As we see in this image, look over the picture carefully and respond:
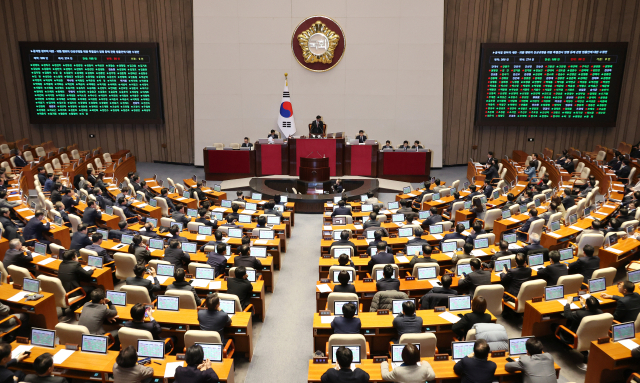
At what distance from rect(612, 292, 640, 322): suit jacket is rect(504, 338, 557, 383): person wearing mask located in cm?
200

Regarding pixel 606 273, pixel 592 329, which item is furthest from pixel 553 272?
pixel 592 329

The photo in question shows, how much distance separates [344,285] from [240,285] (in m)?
1.53

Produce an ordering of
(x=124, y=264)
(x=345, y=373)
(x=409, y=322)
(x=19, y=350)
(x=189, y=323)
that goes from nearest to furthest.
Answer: (x=345, y=373) → (x=19, y=350) → (x=409, y=322) → (x=189, y=323) → (x=124, y=264)

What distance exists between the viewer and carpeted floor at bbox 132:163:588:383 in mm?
6273

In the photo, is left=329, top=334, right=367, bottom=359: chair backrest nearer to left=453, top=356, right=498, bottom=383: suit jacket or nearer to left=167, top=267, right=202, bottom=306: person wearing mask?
left=453, top=356, right=498, bottom=383: suit jacket

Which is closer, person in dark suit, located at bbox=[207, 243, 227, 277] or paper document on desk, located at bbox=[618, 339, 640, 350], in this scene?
paper document on desk, located at bbox=[618, 339, 640, 350]

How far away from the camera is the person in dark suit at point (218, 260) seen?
7.91m

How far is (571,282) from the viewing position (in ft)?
22.8

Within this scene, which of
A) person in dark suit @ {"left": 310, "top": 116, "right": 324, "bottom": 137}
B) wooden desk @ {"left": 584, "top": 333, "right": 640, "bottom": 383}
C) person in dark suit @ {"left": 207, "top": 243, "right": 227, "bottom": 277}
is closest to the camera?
wooden desk @ {"left": 584, "top": 333, "right": 640, "bottom": 383}

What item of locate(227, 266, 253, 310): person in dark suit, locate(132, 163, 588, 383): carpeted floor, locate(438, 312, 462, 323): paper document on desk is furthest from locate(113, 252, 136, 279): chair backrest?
locate(438, 312, 462, 323): paper document on desk

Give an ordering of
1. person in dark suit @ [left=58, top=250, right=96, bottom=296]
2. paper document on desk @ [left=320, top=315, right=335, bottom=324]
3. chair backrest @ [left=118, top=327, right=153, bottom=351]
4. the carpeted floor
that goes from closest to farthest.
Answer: chair backrest @ [left=118, top=327, right=153, bottom=351]
paper document on desk @ [left=320, top=315, right=335, bottom=324]
the carpeted floor
person in dark suit @ [left=58, top=250, right=96, bottom=296]

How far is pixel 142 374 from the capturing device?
15.6ft

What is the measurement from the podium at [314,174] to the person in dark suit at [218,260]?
763 centimetres

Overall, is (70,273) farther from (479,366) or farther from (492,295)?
(492,295)
